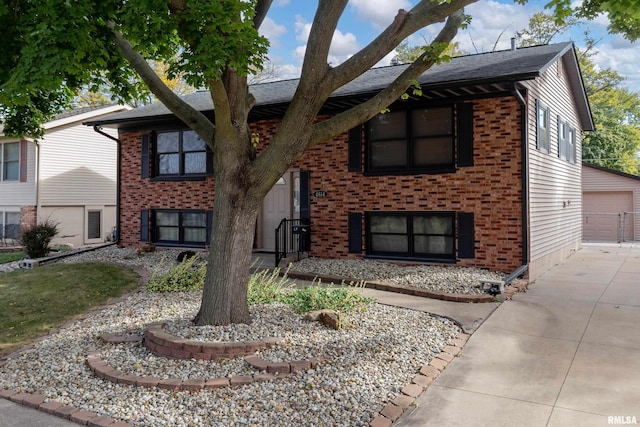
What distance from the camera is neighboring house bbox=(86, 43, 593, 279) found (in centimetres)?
870

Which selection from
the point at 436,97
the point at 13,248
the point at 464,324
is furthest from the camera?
the point at 13,248

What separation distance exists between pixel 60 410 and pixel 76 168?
1623 cm

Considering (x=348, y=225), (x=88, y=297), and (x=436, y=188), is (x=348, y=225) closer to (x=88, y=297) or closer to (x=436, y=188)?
(x=436, y=188)

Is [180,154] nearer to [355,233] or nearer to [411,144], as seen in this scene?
[355,233]

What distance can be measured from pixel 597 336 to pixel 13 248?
1742cm

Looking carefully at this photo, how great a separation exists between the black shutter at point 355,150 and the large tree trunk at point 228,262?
5.09 metres

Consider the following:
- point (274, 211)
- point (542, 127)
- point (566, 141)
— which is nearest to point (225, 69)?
point (274, 211)

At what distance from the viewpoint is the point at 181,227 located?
1259 cm

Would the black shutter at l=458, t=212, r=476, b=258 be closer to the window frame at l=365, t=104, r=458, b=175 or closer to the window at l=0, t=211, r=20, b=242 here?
the window frame at l=365, t=104, r=458, b=175

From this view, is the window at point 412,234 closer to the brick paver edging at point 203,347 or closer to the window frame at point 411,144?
the window frame at point 411,144

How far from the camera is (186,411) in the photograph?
3621mm

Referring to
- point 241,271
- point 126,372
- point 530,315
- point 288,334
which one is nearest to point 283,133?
point 241,271

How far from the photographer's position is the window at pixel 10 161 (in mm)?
17312

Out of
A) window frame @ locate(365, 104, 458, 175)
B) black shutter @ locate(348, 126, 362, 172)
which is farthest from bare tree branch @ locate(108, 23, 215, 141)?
window frame @ locate(365, 104, 458, 175)
